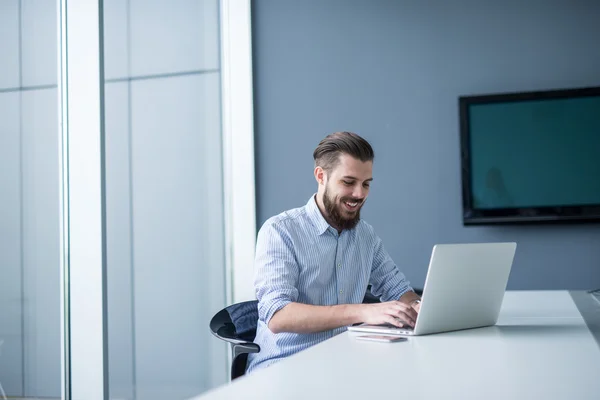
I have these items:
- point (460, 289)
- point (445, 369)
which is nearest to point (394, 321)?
point (460, 289)

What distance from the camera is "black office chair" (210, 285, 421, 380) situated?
2.12 meters

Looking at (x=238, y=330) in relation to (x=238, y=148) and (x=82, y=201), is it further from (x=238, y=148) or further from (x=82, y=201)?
(x=238, y=148)

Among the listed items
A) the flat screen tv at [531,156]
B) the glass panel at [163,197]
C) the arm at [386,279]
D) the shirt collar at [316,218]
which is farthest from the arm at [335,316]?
the flat screen tv at [531,156]

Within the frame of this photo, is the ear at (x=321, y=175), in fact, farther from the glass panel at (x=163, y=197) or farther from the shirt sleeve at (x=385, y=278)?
the glass panel at (x=163, y=197)

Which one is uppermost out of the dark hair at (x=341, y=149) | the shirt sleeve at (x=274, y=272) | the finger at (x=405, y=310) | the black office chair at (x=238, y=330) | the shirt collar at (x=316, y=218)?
the dark hair at (x=341, y=149)

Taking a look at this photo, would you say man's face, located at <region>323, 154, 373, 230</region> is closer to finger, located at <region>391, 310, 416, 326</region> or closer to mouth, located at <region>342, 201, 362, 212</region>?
mouth, located at <region>342, 201, 362, 212</region>

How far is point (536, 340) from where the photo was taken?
1.67 metres

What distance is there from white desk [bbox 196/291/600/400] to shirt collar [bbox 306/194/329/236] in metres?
0.58

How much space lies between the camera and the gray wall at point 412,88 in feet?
13.2

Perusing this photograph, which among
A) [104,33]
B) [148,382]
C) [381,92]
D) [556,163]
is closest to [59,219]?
[104,33]

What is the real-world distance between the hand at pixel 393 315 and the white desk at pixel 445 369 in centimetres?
8

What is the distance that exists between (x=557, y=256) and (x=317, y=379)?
10.4 feet

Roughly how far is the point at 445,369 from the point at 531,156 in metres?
2.94

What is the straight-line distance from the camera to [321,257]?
7.57ft
